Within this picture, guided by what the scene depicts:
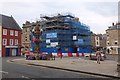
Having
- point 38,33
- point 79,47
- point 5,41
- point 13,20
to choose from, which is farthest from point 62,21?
point 38,33

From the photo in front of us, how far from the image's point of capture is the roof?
6893 centimetres

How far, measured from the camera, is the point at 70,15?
8506cm

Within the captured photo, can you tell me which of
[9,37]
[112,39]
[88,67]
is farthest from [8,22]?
[88,67]

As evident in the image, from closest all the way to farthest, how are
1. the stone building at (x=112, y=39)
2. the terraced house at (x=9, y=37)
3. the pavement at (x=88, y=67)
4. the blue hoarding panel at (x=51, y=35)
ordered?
the pavement at (x=88, y=67) < the terraced house at (x=9, y=37) < the blue hoarding panel at (x=51, y=35) < the stone building at (x=112, y=39)

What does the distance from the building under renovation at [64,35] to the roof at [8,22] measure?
11228mm

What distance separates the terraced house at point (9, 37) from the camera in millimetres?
66438

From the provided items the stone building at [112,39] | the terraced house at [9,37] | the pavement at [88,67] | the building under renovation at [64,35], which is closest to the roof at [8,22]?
the terraced house at [9,37]

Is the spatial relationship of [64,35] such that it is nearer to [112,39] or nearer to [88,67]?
[112,39]

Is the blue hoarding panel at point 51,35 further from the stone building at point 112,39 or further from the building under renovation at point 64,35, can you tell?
the stone building at point 112,39

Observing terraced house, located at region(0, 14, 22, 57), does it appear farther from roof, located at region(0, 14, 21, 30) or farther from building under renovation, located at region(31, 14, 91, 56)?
→ building under renovation, located at region(31, 14, 91, 56)

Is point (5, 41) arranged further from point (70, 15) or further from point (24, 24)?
point (24, 24)

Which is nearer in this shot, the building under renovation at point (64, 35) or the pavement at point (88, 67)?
the pavement at point (88, 67)

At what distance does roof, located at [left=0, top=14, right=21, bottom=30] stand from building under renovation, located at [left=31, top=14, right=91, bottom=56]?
11.2m

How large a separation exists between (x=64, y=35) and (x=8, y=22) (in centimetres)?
1913
